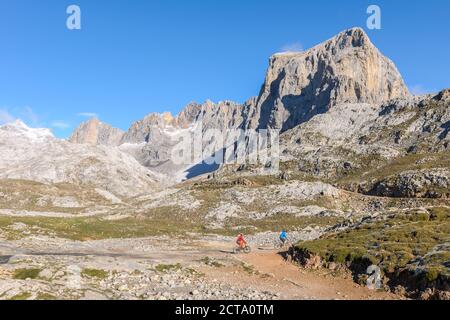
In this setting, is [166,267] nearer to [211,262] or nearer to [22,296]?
[211,262]

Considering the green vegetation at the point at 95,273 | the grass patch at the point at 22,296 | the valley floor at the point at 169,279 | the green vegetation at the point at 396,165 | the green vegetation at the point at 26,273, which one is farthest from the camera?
the green vegetation at the point at 396,165

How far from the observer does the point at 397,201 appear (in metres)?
102

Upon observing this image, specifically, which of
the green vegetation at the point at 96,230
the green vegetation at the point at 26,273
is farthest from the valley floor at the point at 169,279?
the green vegetation at the point at 96,230

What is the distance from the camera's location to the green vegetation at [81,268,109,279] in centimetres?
3234

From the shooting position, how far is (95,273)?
109 feet

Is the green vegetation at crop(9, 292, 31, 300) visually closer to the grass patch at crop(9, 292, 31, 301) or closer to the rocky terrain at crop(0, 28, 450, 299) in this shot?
the grass patch at crop(9, 292, 31, 301)

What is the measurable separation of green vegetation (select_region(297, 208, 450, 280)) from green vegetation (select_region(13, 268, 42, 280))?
25.6 meters

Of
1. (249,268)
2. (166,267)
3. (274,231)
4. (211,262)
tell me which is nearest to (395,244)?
(249,268)

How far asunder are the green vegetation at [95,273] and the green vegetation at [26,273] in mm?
3418

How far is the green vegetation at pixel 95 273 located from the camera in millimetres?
32344

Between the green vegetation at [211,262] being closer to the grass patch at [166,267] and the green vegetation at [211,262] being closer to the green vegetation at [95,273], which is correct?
the grass patch at [166,267]

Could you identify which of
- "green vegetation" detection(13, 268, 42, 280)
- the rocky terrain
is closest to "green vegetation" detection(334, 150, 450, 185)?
the rocky terrain

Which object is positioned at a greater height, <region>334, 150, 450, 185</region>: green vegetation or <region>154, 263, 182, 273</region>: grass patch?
<region>334, 150, 450, 185</region>: green vegetation
